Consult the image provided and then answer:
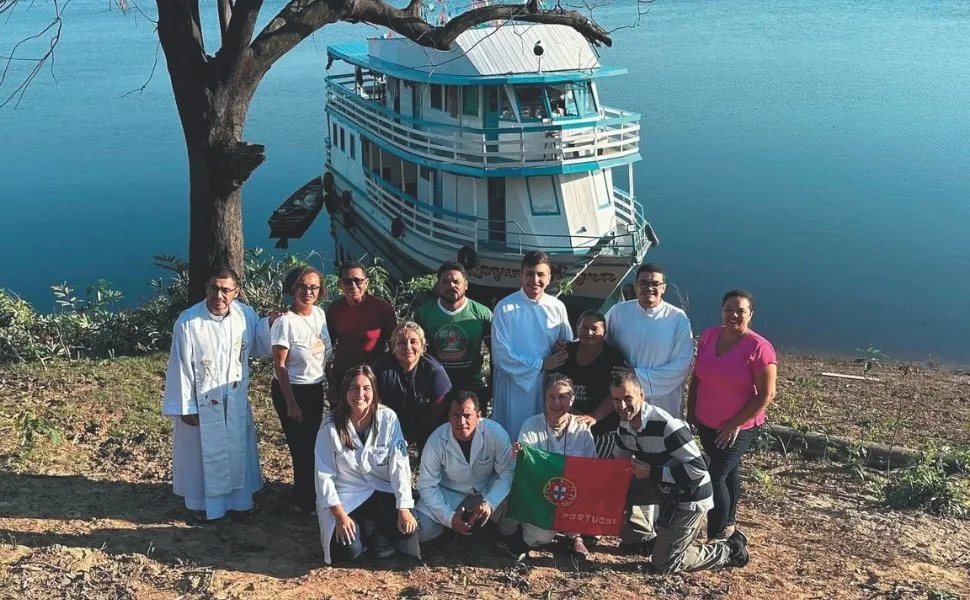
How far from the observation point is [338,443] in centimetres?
510

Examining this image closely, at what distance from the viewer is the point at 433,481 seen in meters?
5.24

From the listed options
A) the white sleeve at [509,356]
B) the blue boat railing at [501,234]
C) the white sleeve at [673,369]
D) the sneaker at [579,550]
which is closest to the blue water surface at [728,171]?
the blue boat railing at [501,234]

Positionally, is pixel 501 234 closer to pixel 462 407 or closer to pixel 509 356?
pixel 509 356

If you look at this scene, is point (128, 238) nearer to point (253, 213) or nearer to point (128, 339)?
point (253, 213)

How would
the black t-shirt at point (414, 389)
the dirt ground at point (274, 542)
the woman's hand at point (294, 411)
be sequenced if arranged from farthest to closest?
Answer: 1. the woman's hand at point (294, 411)
2. the black t-shirt at point (414, 389)
3. the dirt ground at point (274, 542)

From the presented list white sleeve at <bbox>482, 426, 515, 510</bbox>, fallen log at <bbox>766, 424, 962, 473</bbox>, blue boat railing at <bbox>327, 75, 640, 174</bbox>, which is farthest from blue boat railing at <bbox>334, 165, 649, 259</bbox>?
white sleeve at <bbox>482, 426, 515, 510</bbox>

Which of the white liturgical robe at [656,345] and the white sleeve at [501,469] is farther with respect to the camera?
the white liturgical robe at [656,345]

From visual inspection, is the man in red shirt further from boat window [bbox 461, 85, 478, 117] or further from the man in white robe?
boat window [bbox 461, 85, 478, 117]

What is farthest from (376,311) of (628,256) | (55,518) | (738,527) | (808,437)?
(628,256)

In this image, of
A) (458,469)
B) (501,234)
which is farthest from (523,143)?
(458,469)

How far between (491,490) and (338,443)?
92 centimetres

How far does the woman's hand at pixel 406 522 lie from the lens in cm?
505

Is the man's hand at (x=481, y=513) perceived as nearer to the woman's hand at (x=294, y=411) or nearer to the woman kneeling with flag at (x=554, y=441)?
the woman kneeling with flag at (x=554, y=441)

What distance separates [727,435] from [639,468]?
0.56 m
